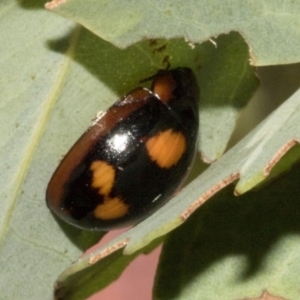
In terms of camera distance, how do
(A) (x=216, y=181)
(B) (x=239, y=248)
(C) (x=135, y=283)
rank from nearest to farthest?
(A) (x=216, y=181), (B) (x=239, y=248), (C) (x=135, y=283)

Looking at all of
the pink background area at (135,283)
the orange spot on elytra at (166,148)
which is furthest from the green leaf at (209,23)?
the pink background area at (135,283)

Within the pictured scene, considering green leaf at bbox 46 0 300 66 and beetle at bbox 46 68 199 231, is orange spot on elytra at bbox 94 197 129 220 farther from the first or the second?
green leaf at bbox 46 0 300 66

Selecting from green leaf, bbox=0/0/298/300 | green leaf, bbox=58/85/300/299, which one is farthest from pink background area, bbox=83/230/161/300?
green leaf, bbox=58/85/300/299

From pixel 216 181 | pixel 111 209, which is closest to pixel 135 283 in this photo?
pixel 111 209

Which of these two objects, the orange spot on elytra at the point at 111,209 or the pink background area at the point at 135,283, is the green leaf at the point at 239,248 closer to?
the orange spot on elytra at the point at 111,209

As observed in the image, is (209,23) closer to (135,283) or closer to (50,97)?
(50,97)

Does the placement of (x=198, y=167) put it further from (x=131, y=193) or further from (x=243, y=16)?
(x=243, y=16)
